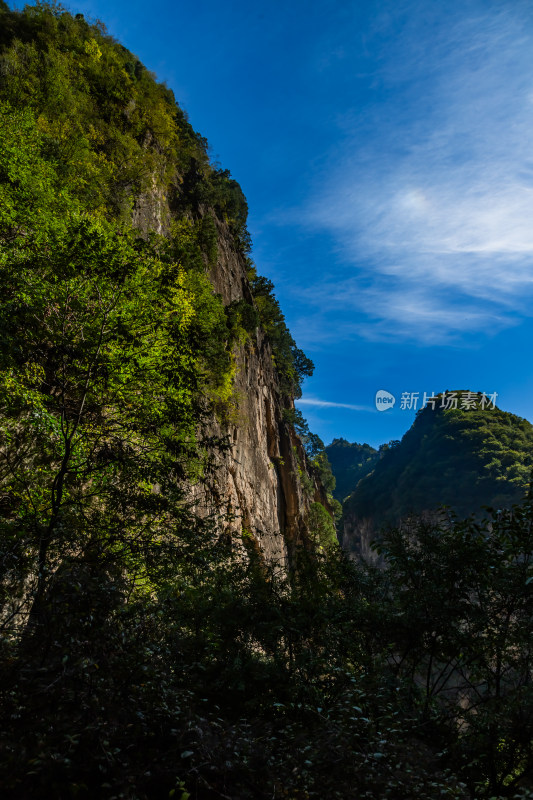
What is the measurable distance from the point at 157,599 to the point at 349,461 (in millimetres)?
127770

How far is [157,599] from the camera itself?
7.93m

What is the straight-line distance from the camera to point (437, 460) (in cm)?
7231

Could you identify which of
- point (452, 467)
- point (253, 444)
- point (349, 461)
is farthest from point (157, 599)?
point (349, 461)

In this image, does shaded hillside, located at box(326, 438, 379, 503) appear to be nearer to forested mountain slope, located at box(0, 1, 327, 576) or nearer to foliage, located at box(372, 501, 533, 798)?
forested mountain slope, located at box(0, 1, 327, 576)

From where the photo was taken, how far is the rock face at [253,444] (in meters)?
18.6

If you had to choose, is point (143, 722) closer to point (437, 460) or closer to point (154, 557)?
point (154, 557)

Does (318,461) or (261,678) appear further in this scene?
(318,461)

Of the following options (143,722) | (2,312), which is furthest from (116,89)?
(143,722)

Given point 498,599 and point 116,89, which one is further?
point 116,89

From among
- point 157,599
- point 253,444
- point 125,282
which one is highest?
point 253,444

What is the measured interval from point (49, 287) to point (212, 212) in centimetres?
2284

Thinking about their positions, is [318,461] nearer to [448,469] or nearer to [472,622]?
[448,469]

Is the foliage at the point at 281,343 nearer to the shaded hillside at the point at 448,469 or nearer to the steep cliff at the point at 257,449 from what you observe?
the steep cliff at the point at 257,449

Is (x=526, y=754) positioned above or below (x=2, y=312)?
below
